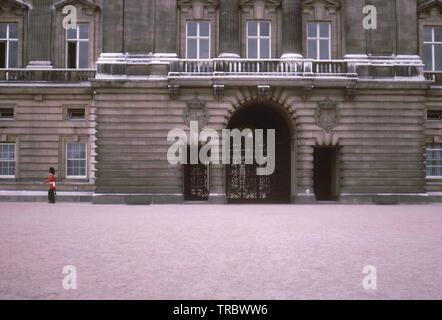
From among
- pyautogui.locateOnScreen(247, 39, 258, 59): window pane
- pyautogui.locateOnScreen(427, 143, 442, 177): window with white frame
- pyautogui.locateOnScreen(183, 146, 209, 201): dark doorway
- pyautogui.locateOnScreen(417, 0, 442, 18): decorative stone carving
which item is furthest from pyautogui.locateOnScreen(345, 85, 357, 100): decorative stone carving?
pyautogui.locateOnScreen(183, 146, 209, 201): dark doorway

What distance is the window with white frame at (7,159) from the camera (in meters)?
31.0

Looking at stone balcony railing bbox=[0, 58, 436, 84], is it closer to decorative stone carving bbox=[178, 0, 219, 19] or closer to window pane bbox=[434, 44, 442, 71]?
window pane bbox=[434, 44, 442, 71]

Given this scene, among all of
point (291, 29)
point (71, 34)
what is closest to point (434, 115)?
point (291, 29)

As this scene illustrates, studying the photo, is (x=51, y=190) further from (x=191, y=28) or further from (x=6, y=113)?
(x=191, y=28)

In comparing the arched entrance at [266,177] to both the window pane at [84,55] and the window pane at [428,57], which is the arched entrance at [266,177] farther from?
the window pane at [84,55]

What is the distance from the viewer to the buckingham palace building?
94.6 feet

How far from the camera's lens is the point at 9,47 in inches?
1252

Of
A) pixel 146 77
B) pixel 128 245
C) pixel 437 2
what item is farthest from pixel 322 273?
pixel 437 2

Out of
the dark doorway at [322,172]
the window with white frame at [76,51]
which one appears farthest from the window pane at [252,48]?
the window with white frame at [76,51]

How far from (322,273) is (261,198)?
78.5 ft

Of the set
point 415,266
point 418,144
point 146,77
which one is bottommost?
point 415,266

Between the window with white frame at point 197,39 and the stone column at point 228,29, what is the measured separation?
1371 millimetres

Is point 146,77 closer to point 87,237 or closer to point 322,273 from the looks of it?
point 87,237
